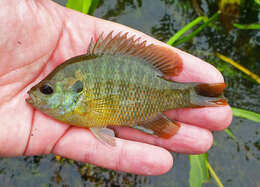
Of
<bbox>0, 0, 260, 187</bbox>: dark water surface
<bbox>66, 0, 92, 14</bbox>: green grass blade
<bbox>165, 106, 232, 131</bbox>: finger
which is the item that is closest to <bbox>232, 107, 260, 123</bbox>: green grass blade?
<bbox>165, 106, 232, 131</bbox>: finger

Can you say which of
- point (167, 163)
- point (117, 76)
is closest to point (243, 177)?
point (167, 163)

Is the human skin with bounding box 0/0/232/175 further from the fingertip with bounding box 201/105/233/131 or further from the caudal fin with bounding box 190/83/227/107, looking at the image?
the caudal fin with bounding box 190/83/227/107

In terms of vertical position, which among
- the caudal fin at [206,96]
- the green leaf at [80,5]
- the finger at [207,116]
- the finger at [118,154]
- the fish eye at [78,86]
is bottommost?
the finger at [118,154]

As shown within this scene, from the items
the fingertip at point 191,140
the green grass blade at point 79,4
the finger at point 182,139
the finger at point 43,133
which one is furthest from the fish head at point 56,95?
the green grass blade at point 79,4

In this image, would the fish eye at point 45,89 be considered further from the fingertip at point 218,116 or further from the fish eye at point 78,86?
the fingertip at point 218,116

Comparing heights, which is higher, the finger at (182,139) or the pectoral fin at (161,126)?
the pectoral fin at (161,126)

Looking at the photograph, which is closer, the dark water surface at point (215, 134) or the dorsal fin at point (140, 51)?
the dorsal fin at point (140, 51)

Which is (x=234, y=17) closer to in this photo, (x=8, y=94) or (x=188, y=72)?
(x=188, y=72)

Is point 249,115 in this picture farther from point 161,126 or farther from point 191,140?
point 161,126

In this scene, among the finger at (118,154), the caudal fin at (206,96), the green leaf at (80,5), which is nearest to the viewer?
the finger at (118,154)
